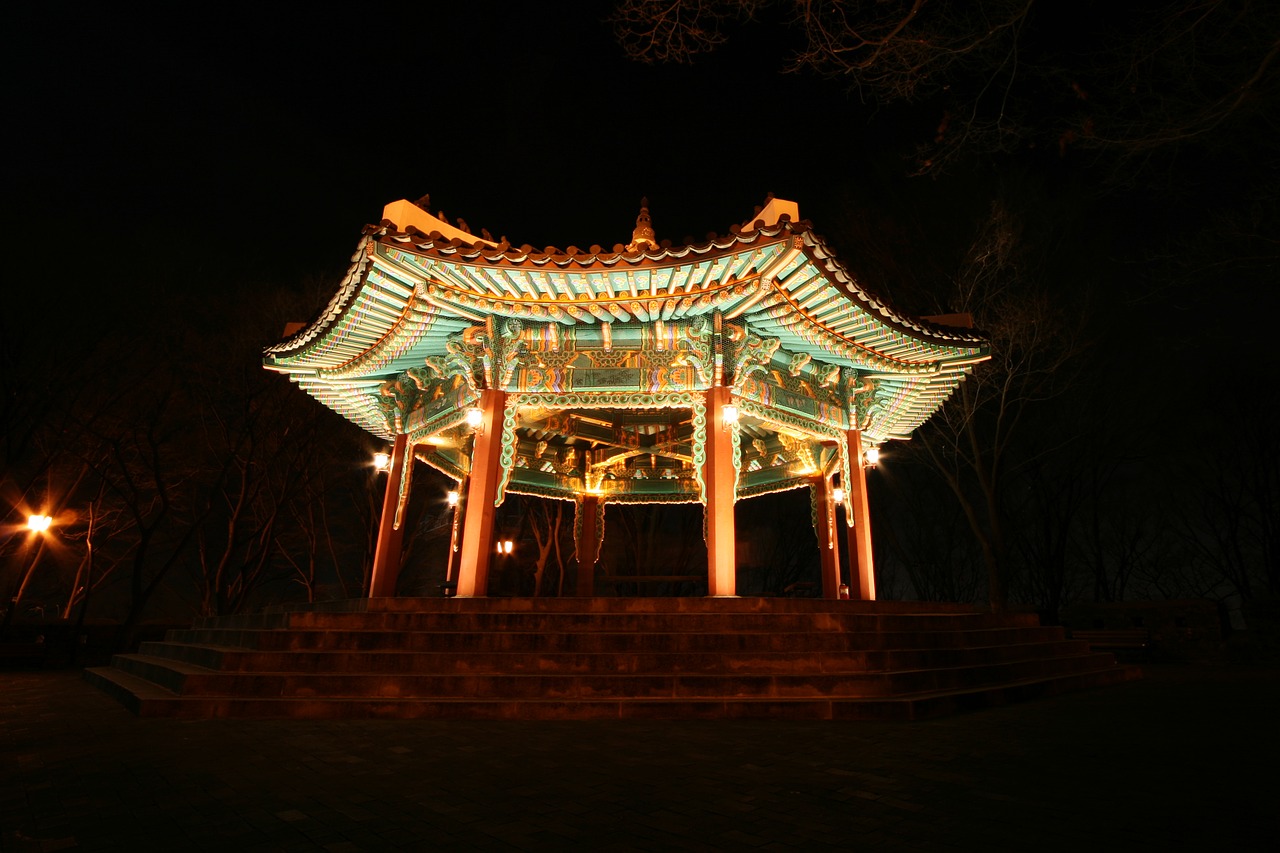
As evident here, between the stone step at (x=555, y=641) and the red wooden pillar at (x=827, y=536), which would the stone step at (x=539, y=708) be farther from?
the red wooden pillar at (x=827, y=536)

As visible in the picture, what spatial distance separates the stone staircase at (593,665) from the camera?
6000mm

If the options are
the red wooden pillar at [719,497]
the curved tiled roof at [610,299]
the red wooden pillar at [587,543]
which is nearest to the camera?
the curved tiled roof at [610,299]

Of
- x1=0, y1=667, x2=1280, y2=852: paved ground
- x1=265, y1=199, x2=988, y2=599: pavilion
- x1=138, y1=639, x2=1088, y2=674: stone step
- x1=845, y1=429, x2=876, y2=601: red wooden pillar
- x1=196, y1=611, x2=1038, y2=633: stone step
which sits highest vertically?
x1=265, y1=199, x2=988, y2=599: pavilion

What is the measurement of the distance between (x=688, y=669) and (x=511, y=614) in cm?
214

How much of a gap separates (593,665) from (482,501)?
130 inches

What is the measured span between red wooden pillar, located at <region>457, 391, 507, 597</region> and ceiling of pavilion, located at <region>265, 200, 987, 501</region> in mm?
231

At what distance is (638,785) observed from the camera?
149 inches

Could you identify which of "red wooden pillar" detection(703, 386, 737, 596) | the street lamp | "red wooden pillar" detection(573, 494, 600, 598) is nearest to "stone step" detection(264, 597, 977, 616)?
"red wooden pillar" detection(703, 386, 737, 596)

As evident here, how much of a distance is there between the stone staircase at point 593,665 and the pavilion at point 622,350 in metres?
1.39

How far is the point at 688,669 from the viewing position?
21.9 ft

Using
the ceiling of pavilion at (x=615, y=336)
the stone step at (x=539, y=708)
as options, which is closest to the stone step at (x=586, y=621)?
the stone step at (x=539, y=708)

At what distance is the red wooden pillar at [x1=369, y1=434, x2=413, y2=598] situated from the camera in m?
11.2

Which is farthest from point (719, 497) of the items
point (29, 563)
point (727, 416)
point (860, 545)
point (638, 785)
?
point (29, 563)

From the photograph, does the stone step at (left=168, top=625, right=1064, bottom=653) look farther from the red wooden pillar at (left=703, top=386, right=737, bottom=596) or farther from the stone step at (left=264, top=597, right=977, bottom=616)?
the red wooden pillar at (left=703, top=386, right=737, bottom=596)
